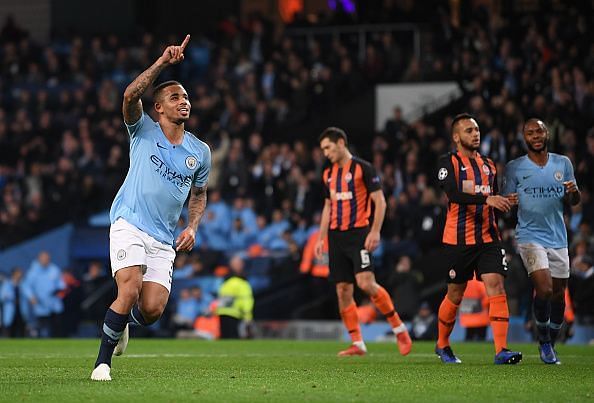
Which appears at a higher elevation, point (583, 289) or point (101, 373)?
point (101, 373)

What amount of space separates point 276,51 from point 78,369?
1907 centimetres

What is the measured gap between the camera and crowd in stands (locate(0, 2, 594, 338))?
20.6m

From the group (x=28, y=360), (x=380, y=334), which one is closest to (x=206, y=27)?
(x=380, y=334)

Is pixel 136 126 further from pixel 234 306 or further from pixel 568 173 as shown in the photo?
pixel 234 306

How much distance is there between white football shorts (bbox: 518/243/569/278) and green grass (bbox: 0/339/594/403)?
88cm

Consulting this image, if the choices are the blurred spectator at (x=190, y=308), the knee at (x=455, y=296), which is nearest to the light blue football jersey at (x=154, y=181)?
the knee at (x=455, y=296)

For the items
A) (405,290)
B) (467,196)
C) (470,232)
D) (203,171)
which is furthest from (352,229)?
(405,290)

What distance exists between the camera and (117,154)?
25.9 meters

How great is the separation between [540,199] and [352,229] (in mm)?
2271

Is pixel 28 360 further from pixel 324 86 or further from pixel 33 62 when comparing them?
pixel 33 62

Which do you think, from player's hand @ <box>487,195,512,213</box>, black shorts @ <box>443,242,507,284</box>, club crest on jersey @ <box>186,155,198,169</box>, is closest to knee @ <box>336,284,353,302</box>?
black shorts @ <box>443,242,507,284</box>

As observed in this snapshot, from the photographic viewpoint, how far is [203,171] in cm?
926

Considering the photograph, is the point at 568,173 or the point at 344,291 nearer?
the point at 568,173

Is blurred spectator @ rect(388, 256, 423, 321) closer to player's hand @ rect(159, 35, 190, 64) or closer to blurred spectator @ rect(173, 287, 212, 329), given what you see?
blurred spectator @ rect(173, 287, 212, 329)
